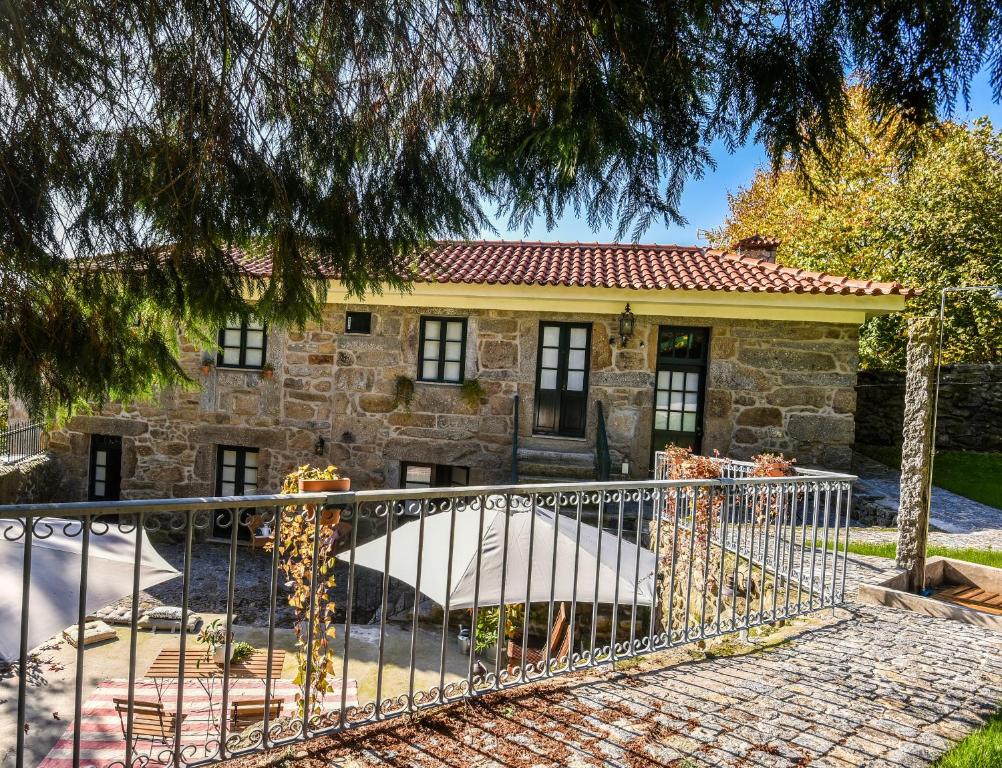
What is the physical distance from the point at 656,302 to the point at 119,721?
8.15 meters

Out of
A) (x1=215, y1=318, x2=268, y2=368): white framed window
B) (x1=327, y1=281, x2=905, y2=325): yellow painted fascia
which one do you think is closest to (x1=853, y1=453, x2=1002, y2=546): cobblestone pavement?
(x1=327, y1=281, x2=905, y2=325): yellow painted fascia

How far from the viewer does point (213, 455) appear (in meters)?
11.7

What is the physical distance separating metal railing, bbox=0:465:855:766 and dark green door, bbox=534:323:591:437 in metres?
1.72

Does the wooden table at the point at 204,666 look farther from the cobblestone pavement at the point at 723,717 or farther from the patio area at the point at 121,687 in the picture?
the cobblestone pavement at the point at 723,717

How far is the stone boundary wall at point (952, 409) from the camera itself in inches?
611

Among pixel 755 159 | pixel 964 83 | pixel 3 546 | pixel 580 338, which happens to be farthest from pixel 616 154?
pixel 580 338

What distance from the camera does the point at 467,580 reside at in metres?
5.42

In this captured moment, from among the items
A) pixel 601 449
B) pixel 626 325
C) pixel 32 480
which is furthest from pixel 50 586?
pixel 32 480

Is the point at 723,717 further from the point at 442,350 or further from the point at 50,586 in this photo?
the point at 442,350

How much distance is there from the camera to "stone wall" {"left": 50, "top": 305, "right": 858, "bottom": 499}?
32.7ft

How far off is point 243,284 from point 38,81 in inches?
50.8

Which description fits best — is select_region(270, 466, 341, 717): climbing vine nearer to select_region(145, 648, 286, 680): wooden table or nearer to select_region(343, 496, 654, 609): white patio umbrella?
select_region(343, 496, 654, 609): white patio umbrella

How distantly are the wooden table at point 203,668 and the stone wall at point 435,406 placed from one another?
4.39 metres

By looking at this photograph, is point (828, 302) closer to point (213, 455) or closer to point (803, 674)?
point (803, 674)
